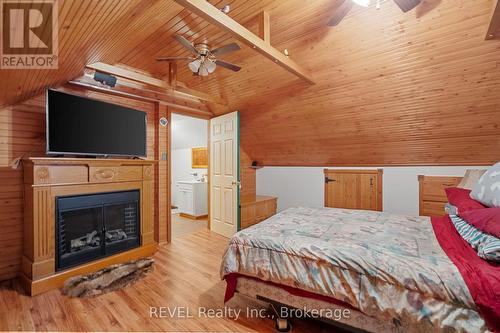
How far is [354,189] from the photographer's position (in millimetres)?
4129

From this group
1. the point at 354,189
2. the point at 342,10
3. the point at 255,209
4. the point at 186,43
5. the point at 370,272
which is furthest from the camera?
the point at 255,209

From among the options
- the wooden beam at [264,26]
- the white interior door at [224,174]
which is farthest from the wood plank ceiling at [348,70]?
the white interior door at [224,174]

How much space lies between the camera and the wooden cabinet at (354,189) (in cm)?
394

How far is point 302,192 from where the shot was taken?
4.75 metres

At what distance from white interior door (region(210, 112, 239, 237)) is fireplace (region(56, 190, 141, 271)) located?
1.44 metres

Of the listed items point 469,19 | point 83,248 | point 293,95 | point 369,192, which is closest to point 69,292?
point 83,248

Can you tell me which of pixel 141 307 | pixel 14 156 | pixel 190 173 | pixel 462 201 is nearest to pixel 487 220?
pixel 462 201

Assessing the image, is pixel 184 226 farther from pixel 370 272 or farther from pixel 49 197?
pixel 370 272

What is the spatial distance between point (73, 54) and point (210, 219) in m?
3.37

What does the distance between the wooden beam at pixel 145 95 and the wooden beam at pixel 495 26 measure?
3649mm

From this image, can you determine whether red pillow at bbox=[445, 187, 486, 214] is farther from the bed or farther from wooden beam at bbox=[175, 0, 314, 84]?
wooden beam at bbox=[175, 0, 314, 84]

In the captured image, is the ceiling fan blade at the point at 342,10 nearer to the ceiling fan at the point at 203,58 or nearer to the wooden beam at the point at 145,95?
the ceiling fan at the point at 203,58

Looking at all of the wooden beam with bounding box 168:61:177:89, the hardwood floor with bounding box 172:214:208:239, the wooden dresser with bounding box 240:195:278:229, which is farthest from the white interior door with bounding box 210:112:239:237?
the wooden beam with bounding box 168:61:177:89

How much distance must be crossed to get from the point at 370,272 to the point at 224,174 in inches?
119
